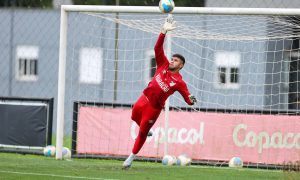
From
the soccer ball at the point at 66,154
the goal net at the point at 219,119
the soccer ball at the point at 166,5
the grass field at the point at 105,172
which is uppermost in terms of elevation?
the soccer ball at the point at 166,5

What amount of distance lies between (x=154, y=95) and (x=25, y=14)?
19.5 m

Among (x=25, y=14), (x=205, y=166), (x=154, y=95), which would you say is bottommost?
(x=205, y=166)

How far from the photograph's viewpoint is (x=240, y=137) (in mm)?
17531

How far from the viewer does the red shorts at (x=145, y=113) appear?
15.0m

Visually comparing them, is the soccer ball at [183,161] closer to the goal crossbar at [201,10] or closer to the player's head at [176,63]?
the player's head at [176,63]

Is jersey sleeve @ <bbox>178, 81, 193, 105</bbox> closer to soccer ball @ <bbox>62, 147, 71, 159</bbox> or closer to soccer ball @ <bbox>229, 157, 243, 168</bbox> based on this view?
soccer ball @ <bbox>229, 157, 243, 168</bbox>

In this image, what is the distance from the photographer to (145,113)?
15.0m

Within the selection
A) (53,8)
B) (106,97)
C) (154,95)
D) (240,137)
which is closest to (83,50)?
(106,97)

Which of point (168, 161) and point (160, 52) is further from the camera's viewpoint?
point (168, 161)

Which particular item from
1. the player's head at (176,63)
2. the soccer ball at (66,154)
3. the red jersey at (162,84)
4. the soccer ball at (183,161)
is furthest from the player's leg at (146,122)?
the soccer ball at (66,154)

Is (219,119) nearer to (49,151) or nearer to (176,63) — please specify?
(176,63)

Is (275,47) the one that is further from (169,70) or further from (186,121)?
(169,70)

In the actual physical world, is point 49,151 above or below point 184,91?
below

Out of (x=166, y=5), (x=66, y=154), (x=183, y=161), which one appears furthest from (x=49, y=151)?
(x=166, y=5)
